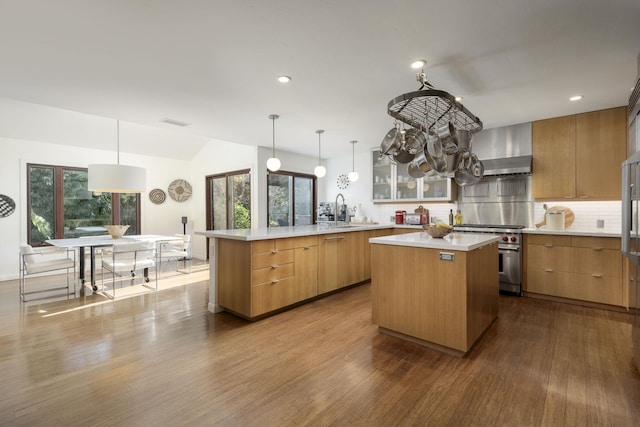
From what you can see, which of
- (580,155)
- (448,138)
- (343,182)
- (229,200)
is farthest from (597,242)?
(229,200)

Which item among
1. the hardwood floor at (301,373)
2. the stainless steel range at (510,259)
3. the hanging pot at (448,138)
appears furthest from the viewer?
the stainless steel range at (510,259)

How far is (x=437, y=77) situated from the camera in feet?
8.97

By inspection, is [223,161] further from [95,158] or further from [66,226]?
[66,226]

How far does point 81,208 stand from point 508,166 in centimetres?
726

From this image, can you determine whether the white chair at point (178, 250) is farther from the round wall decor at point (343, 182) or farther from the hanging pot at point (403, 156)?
the hanging pot at point (403, 156)

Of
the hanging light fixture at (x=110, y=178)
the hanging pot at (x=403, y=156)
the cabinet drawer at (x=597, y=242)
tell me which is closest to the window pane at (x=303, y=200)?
the hanging light fixture at (x=110, y=178)

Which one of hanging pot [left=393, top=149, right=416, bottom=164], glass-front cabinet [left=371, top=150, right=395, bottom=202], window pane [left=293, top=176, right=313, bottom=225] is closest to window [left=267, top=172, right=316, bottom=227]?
window pane [left=293, top=176, right=313, bottom=225]

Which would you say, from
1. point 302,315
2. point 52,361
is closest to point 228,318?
point 302,315

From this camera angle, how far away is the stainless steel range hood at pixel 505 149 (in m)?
4.13

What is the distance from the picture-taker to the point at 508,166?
13.7 ft

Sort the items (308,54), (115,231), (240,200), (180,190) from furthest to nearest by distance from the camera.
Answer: (180,190) < (240,200) < (115,231) < (308,54)

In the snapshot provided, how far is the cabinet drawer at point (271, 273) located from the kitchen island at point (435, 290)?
103 centimetres

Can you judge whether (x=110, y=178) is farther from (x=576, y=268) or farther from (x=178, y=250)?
(x=576, y=268)

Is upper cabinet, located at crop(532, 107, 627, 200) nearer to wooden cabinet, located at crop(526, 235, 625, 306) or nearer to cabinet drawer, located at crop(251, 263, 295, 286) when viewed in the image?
wooden cabinet, located at crop(526, 235, 625, 306)
